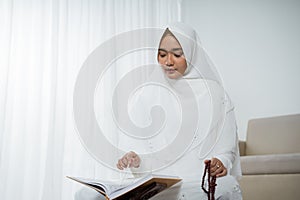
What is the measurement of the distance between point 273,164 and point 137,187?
136 centimetres

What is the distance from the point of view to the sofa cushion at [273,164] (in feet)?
6.88

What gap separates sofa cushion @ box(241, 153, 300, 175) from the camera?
6.88 feet

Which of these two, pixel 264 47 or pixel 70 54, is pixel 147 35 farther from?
pixel 264 47

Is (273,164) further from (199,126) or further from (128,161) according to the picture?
(128,161)

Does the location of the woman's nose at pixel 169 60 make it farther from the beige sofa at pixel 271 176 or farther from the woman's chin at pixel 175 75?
the beige sofa at pixel 271 176

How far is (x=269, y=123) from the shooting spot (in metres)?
2.93

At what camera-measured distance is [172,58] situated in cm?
157

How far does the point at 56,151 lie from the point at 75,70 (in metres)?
0.49

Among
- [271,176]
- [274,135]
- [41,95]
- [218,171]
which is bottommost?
[271,176]

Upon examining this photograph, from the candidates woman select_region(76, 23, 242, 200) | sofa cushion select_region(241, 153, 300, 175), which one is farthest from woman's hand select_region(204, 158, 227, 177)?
sofa cushion select_region(241, 153, 300, 175)

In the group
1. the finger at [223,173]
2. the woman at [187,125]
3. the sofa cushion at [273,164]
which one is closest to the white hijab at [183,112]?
the woman at [187,125]

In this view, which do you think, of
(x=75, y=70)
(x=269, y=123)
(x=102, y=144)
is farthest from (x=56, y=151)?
(x=269, y=123)

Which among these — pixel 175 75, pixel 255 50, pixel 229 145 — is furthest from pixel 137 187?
pixel 255 50

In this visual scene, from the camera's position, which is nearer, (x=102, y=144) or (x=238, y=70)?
(x=102, y=144)
